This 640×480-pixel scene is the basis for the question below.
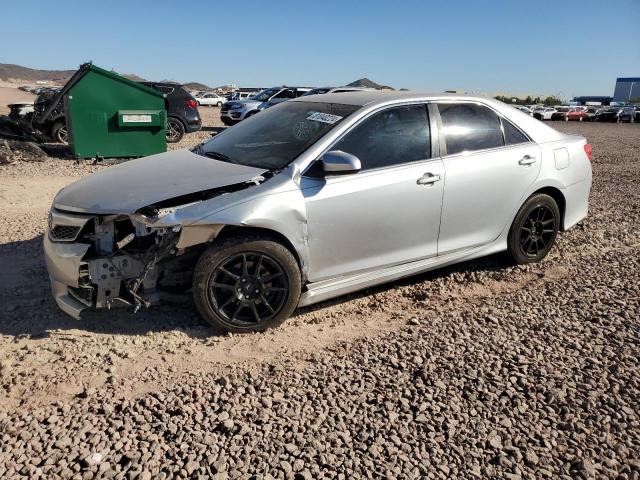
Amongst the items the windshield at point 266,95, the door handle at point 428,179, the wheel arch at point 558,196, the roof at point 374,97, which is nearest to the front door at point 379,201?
the door handle at point 428,179

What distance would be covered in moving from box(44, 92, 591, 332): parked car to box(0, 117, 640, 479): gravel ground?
12.4 inches

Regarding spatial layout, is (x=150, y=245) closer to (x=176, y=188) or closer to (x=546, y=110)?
(x=176, y=188)

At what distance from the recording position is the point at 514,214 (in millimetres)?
4703

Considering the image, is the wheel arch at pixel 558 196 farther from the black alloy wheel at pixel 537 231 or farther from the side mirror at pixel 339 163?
the side mirror at pixel 339 163

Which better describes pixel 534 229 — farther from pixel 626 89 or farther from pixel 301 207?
pixel 626 89

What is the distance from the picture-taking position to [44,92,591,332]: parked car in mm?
3477

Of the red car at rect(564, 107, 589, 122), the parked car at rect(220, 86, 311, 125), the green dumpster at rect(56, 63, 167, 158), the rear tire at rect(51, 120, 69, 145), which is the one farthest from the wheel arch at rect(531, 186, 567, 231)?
the red car at rect(564, 107, 589, 122)

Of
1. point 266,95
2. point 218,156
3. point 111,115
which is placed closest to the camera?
point 218,156

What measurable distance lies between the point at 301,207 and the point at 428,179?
43.9 inches

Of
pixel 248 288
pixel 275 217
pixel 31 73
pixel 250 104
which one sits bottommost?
pixel 248 288

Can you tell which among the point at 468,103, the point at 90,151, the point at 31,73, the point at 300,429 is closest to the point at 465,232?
the point at 468,103

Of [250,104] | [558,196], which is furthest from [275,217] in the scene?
[250,104]

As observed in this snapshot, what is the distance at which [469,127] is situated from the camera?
448 cm

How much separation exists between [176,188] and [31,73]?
18413cm
